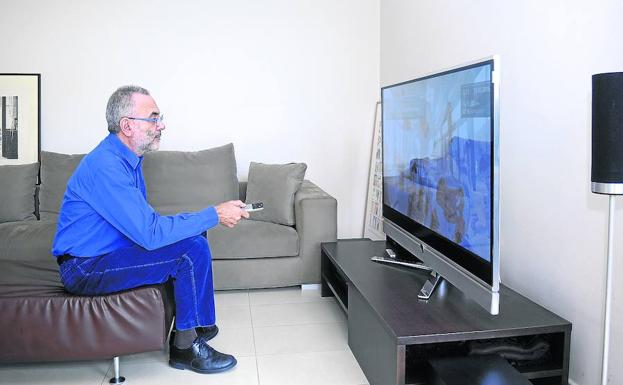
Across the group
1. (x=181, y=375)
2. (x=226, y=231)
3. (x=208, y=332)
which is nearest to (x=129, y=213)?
(x=208, y=332)

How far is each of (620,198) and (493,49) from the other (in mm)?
1173

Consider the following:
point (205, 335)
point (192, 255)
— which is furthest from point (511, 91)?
point (205, 335)

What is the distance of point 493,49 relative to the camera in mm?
2975

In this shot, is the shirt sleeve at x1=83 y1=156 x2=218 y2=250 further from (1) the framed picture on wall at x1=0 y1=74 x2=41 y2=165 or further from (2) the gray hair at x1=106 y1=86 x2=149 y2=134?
(1) the framed picture on wall at x1=0 y1=74 x2=41 y2=165

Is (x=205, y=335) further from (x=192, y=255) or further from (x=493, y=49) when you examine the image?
(x=493, y=49)

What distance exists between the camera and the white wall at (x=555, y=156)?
2217mm

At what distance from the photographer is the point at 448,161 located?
2322mm

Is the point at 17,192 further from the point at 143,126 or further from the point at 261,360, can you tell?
the point at 261,360

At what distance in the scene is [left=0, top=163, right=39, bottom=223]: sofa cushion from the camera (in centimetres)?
412

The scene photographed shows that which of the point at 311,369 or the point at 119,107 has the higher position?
the point at 119,107

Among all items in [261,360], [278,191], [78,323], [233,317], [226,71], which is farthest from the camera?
[226,71]

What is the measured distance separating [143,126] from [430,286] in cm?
145

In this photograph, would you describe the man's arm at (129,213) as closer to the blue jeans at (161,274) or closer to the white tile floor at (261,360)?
the blue jeans at (161,274)

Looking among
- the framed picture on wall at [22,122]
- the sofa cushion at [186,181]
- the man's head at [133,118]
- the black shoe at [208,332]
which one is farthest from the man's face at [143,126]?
the framed picture on wall at [22,122]
